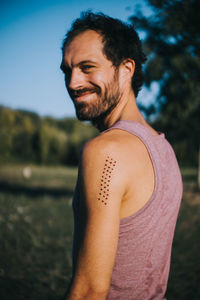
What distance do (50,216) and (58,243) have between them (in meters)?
3.75

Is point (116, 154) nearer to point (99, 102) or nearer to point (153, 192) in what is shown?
point (153, 192)

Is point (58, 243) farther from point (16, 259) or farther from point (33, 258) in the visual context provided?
point (16, 259)

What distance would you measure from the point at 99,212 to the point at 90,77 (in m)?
0.81

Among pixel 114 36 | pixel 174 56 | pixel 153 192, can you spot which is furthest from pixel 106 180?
pixel 174 56

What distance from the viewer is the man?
3.51 feet

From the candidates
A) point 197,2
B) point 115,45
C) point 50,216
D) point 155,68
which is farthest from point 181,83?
point 115,45

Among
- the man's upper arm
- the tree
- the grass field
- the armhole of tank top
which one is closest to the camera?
the man's upper arm

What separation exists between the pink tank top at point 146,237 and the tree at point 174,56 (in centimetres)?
882

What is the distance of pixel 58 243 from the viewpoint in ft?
25.5

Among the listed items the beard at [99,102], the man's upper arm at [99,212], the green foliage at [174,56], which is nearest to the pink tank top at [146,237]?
the man's upper arm at [99,212]

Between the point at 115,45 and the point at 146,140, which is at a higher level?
the point at 115,45

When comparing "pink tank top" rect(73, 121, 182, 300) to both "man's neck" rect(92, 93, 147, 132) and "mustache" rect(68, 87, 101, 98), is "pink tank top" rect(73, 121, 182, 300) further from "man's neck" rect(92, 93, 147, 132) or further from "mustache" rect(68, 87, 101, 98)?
"mustache" rect(68, 87, 101, 98)

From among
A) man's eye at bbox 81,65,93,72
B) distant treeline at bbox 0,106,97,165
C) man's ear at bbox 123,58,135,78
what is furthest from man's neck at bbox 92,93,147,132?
distant treeline at bbox 0,106,97,165

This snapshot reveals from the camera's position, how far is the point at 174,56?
11.0 metres
